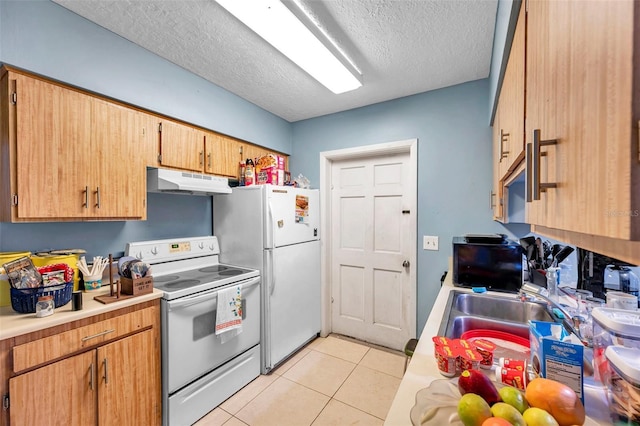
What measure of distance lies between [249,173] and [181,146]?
625 millimetres

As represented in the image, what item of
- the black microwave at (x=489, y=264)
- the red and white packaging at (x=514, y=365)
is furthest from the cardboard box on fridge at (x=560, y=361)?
the black microwave at (x=489, y=264)

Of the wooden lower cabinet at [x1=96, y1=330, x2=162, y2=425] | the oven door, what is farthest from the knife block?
the wooden lower cabinet at [x1=96, y1=330, x2=162, y2=425]

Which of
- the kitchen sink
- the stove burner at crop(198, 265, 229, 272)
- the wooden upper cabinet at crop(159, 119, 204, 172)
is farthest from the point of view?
the stove burner at crop(198, 265, 229, 272)

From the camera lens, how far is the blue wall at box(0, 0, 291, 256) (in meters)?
1.39

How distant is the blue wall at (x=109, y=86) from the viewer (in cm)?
139

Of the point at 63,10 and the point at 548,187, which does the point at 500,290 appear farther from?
the point at 63,10

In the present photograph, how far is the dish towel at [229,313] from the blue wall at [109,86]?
79cm

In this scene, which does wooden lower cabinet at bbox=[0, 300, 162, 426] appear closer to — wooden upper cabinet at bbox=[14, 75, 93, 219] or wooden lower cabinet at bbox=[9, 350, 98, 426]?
wooden lower cabinet at bbox=[9, 350, 98, 426]

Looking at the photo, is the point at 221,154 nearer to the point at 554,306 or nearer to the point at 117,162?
the point at 117,162

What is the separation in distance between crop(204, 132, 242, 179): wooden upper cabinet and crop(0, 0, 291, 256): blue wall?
9 cm

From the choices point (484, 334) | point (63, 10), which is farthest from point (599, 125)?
point (63, 10)

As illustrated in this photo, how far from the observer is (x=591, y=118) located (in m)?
0.40

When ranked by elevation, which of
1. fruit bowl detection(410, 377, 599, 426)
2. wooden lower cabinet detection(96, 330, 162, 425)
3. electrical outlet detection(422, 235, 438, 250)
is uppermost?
electrical outlet detection(422, 235, 438, 250)

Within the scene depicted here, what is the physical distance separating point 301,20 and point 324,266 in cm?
226
